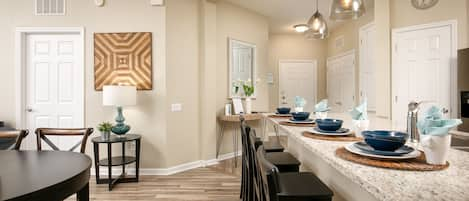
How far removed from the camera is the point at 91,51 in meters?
4.12

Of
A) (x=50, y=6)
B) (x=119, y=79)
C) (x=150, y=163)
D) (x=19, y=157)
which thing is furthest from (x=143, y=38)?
(x=19, y=157)

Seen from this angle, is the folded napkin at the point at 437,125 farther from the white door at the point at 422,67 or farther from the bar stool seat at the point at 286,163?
the white door at the point at 422,67

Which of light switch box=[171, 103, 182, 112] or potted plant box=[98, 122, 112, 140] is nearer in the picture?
potted plant box=[98, 122, 112, 140]

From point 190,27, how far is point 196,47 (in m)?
0.33

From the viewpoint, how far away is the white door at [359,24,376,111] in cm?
516

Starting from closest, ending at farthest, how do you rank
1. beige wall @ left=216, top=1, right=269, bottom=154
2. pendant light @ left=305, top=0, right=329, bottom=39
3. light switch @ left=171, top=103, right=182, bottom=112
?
pendant light @ left=305, top=0, right=329, bottom=39 → light switch @ left=171, top=103, right=182, bottom=112 → beige wall @ left=216, top=1, right=269, bottom=154

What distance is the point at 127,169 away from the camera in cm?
411

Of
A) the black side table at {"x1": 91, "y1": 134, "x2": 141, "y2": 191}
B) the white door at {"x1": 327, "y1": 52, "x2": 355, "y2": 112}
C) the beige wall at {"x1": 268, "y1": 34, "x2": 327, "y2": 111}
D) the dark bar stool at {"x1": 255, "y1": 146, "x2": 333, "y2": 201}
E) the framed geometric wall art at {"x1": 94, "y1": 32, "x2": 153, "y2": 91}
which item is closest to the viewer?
the dark bar stool at {"x1": 255, "y1": 146, "x2": 333, "y2": 201}

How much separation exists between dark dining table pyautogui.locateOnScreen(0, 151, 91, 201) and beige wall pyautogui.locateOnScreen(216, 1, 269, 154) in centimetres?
333

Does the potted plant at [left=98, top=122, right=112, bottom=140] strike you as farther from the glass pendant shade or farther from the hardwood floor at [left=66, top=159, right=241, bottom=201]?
the glass pendant shade

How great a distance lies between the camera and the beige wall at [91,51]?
4113mm

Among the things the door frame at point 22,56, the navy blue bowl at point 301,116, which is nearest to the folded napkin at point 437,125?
the navy blue bowl at point 301,116

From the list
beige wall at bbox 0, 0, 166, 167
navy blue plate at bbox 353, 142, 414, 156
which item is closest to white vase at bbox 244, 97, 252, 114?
beige wall at bbox 0, 0, 166, 167

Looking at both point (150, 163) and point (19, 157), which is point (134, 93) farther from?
point (19, 157)
